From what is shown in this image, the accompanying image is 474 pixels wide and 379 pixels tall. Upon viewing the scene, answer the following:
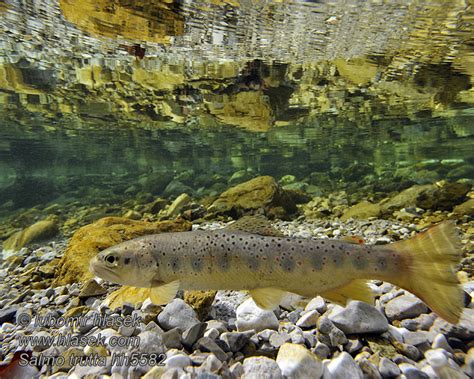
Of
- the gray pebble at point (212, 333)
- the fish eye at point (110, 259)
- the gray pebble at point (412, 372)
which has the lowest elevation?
the gray pebble at point (212, 333)

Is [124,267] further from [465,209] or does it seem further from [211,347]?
[465,209]

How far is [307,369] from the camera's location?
7.84 feet

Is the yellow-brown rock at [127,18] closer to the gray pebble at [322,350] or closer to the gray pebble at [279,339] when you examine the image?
the gray pebble at [279,339]

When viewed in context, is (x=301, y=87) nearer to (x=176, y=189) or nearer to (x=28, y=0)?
(x=28, y=0)

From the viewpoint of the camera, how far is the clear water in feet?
21.9

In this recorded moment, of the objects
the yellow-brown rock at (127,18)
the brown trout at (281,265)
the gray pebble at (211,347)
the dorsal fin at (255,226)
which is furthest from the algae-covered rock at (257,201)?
the gray pebble at (211,347)

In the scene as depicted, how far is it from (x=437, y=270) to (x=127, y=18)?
7490 mm

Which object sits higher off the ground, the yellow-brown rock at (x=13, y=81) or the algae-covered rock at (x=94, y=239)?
the yellow-brown rock at (x=13, y=81)

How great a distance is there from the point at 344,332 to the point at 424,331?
2.79 feet

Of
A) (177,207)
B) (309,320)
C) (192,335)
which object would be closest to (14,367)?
Result: (192,335)

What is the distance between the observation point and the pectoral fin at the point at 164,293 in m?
3.14

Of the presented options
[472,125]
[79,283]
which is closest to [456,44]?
[79,283]

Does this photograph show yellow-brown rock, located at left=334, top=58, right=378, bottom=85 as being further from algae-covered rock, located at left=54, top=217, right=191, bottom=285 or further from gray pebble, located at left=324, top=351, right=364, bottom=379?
gray pebble, located at left=324, top=351, right=364, bottom=379

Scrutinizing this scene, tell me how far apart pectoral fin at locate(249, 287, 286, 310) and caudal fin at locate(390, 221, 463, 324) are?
3.82 feet
